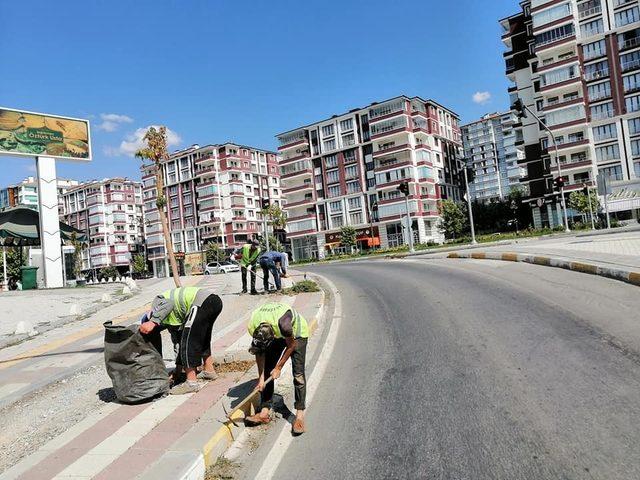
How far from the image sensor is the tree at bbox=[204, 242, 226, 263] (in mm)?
78375

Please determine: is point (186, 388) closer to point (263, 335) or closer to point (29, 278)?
point (263, 335)

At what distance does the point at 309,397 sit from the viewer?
227 inches

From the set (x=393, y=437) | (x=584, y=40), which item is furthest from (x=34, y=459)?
(x=584, y=40)

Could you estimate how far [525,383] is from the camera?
205 inches

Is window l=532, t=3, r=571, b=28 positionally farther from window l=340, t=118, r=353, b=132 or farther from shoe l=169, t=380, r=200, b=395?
shoe l=169, t=380, r=200, b=395

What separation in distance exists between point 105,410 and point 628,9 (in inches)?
2509

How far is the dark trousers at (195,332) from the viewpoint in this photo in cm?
→ 616

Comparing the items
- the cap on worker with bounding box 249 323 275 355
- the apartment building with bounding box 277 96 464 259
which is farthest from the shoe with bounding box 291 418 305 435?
the apartment building with bounding box 277 96 464 259

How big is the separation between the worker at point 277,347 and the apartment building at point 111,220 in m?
106

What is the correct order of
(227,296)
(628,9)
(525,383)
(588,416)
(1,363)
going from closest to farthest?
(588,416) < (525,383) < (1,363) < (227,296) < (628,9)

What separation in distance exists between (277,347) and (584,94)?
6058 cm

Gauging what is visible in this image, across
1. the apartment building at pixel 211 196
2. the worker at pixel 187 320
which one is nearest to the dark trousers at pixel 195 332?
the worker at pixel 187 320

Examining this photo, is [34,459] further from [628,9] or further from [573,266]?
[628,9]

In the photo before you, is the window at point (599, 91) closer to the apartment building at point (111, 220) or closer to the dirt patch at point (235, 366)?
the dirt patch at point (235, 366)
